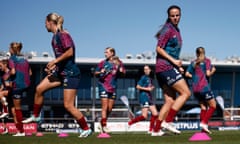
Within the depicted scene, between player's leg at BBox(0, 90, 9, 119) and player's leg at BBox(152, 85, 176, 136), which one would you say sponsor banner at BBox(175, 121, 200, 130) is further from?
player's leg at BBox(152, 85, 176, 136)

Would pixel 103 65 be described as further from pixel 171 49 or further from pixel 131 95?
pixel 131 95

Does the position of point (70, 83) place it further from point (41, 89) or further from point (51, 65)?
point (41, 89)

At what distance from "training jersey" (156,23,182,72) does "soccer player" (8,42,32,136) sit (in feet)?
12.4

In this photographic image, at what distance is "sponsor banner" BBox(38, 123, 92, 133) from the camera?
25578mm

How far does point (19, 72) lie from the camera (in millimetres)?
12289

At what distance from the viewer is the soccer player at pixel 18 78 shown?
12038 mm

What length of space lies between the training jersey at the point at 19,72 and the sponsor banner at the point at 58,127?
13.3 meters

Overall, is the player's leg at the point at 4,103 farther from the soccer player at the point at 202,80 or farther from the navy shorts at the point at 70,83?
the navy shorts at the point at 70,83

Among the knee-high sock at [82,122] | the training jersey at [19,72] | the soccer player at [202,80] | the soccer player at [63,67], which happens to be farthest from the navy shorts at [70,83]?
the soccer player at [202,80]

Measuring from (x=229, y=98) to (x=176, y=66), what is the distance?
188ft

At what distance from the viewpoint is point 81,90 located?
60625 mm

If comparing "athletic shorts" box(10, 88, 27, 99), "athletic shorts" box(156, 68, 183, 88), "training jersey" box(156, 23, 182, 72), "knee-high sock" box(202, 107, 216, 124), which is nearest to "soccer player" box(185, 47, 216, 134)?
"knee-high sock" box(202, 107, 216, 124)

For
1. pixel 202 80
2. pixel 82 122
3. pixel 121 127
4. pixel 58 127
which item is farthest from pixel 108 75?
pixel 58 127

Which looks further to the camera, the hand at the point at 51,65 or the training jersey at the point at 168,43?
the training jersey at the point at 168,43
